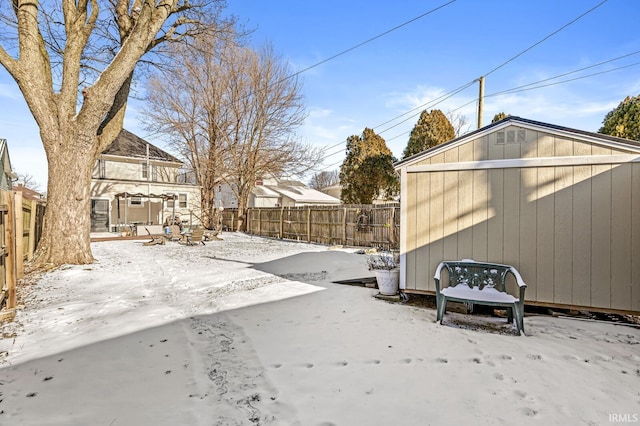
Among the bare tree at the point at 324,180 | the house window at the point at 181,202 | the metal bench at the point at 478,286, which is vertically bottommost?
the metal bench at the point at 478,286

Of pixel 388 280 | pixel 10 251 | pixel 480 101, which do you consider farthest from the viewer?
pixel 480 101

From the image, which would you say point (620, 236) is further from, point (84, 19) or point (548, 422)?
point (84, 19)

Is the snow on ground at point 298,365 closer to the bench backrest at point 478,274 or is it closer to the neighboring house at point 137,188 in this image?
the bench backrest at point 478,274

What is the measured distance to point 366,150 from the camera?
21016mm

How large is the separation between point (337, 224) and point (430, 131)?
8.38 meters

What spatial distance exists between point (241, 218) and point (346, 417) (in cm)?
1908

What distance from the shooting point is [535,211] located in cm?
430

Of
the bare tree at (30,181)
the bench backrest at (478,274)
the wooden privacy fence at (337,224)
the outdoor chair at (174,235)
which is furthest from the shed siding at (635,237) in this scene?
the bare tree at (30,181)

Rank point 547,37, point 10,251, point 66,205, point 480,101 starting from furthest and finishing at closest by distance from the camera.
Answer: point 480,101 → point 547,37 → point 66,205 → point 10,251

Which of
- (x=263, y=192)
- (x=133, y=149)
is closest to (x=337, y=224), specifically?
(x=263, y=192)

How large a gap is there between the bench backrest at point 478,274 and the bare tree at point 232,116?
1717 cm

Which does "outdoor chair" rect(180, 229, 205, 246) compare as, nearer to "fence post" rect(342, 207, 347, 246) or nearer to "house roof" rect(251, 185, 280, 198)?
"fence post" rect(342, 207, 347, 246)

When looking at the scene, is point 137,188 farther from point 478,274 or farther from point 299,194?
point 478,274

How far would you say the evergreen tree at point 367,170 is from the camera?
2025cm
